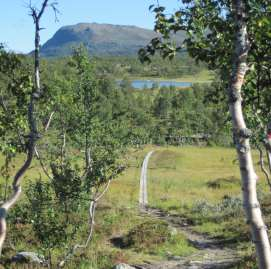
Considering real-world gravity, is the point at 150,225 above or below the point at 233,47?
below

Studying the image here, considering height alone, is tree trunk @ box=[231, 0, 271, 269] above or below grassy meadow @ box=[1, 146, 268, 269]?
above

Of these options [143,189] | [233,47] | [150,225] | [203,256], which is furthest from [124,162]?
[143,189]

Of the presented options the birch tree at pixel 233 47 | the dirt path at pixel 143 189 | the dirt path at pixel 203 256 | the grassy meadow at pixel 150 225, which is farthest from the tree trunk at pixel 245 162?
the dirt path at pixel 143 189

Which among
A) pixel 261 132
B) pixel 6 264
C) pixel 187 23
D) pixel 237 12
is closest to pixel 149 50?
pixel 187 23

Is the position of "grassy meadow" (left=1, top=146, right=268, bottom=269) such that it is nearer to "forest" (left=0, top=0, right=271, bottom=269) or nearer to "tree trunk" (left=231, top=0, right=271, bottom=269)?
"forest" (left=0, top=0, right=271, bottom=269)

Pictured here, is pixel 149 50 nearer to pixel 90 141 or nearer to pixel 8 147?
pixel 8 147

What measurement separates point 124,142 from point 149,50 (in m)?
14.5

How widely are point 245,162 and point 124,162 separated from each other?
14.9 meters

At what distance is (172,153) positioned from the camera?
102375mm

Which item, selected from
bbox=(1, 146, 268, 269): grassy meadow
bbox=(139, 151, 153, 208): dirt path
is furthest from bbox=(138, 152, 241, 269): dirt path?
bbox=(139, 151, 153, 208): dirt path

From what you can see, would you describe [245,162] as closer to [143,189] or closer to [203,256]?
[203,256]

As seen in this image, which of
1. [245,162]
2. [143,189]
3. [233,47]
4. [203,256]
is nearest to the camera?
[245,162]

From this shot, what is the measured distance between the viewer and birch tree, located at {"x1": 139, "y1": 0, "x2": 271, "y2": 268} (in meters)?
6.54

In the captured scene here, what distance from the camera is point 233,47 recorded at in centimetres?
872
